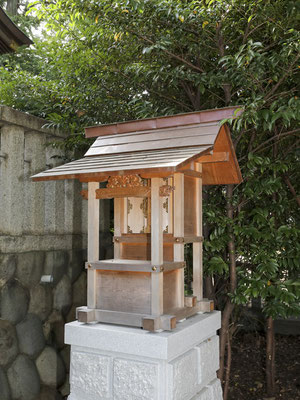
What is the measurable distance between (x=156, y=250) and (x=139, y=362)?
2.44 feet

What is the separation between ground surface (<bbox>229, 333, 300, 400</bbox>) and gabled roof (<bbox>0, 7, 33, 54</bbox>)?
191 inches

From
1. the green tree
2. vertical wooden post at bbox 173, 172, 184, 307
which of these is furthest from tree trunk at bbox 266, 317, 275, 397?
vertical wooden post at bbox 173, 172, 184, 307

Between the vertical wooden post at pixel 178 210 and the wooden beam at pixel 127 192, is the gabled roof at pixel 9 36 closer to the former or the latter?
the wooden beam at pixel 127 192

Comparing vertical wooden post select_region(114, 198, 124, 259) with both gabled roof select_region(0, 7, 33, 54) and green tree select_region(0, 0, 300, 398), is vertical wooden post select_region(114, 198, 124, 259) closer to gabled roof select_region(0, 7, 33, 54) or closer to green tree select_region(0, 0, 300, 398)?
green tree select_region(0, 0, 300, 398)

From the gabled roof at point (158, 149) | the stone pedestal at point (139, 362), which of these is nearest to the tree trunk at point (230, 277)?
the gabled roof at point (158, 149)

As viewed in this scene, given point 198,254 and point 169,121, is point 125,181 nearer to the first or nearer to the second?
point 169,121

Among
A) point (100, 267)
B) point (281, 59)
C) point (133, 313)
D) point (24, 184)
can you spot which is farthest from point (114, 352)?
point (281, 59)

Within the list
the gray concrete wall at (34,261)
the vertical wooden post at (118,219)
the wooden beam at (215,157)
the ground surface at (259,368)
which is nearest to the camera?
the wooden beam at (215,157)

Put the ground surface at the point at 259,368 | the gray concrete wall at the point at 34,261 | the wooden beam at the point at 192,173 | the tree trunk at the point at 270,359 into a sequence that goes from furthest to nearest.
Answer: the ground surface at the point at 259,368
the tree trunk at the point at 270,359
the gray concrete wall at the point at 34,261
the wooden beam at the point at 192,173

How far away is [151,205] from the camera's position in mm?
2650

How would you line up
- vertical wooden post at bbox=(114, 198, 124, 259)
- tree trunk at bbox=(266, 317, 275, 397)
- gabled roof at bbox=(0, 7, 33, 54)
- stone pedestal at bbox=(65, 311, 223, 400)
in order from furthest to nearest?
tree trunk at bbox=(266, 317, 275, 397) < gabled roof at bbox=(0, 7, 33, 54) < vertical wooden post at bbox=(114, 198, 124, 259) < stone pedestal at bbox=(65, 311, 223, 400)

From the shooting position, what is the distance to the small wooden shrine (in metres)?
2.55

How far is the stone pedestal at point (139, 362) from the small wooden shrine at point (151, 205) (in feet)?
0.33

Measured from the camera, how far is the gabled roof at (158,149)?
2484mm
